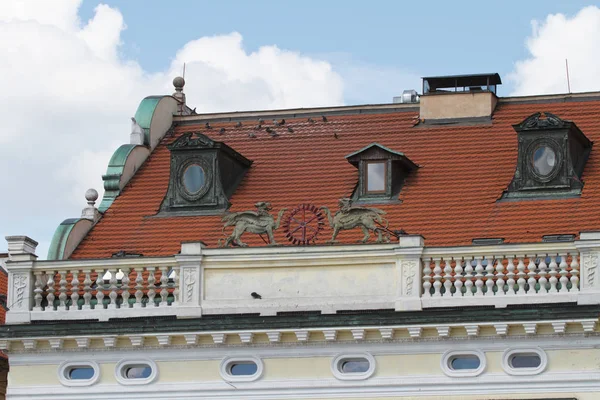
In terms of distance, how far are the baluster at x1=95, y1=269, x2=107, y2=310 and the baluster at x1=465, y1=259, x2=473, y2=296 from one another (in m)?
7.44

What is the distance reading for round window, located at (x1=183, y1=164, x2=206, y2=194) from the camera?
4156 cm

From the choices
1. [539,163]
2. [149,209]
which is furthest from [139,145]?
[539,163]

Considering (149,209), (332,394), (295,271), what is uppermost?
(149,209)

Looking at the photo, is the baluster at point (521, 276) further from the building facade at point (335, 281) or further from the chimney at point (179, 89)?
the chimney at point (179, 89)

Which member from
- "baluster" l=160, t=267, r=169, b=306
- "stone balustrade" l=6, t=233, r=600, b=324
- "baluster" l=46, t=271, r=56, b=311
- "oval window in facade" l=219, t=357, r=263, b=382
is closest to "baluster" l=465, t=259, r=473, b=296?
"stone balustrade" l=6, t=233, r=600, b=324

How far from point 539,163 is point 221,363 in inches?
341

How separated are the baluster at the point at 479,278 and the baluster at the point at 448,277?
511mm

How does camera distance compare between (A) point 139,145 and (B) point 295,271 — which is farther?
(A) point 139,145

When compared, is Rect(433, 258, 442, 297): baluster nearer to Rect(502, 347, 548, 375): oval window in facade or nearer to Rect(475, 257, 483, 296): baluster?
Rect(475, 257, 483, 296): baluster

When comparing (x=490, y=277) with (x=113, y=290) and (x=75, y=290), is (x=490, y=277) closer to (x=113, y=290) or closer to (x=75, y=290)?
(x=113, y=290)

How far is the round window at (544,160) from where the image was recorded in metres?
39.6

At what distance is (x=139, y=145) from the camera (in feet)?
144

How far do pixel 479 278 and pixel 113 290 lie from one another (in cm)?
749

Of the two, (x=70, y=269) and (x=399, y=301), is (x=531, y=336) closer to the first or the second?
(x=399, y=301)
